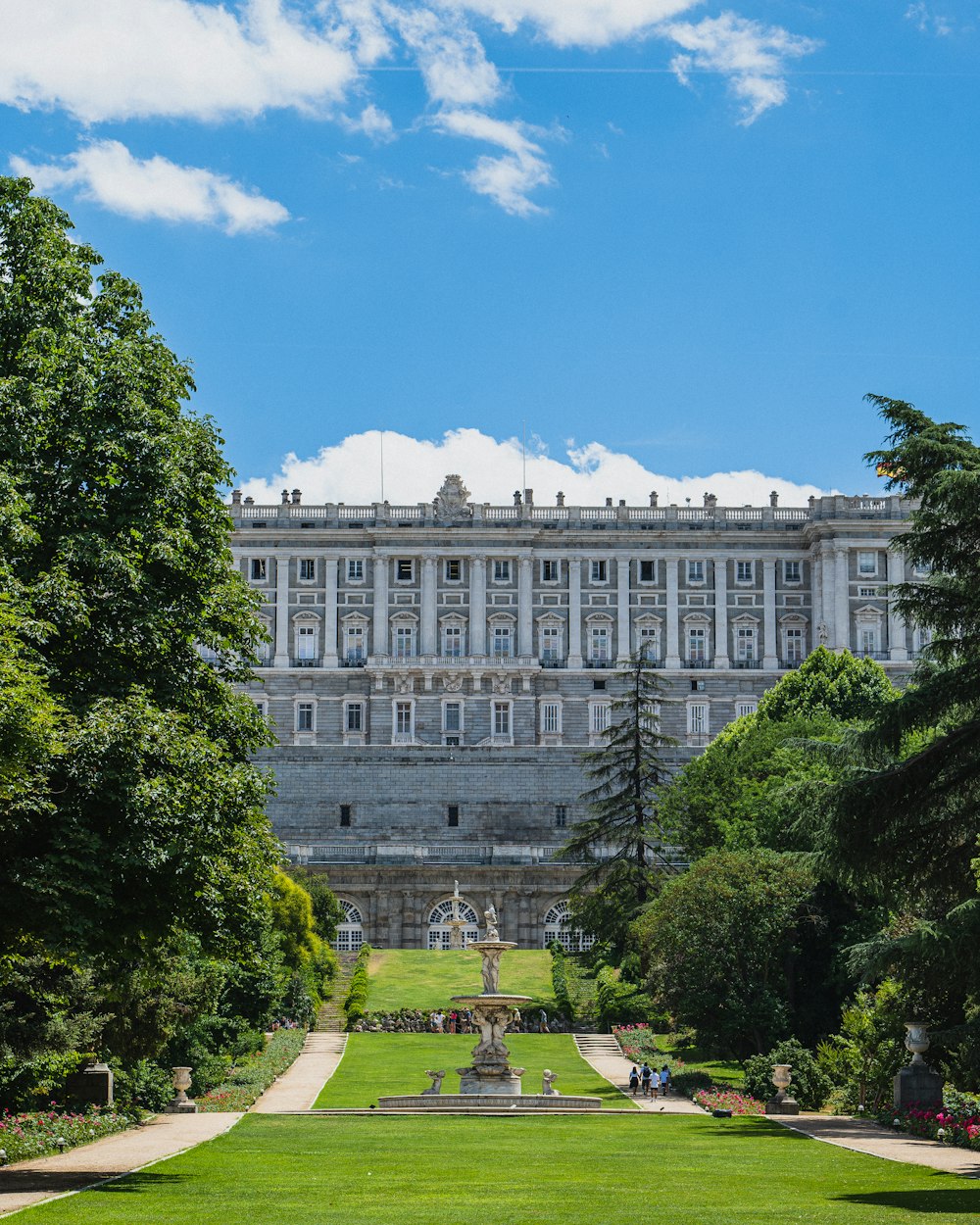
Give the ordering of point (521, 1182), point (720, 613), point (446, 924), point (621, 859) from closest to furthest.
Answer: point (521, 1182) → point (621, 859) → point (446, 924) → point (720, 613)

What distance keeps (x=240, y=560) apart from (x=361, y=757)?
80.7ft

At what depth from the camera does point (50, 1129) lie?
2630cm

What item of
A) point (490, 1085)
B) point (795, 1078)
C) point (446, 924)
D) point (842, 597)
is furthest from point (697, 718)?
point (795, 1078)

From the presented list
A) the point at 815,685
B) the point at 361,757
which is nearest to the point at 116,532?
the point at 815,685

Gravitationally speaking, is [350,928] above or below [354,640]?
below

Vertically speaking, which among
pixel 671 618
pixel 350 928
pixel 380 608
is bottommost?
pixel 350 928

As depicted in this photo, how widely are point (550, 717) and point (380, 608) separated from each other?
466 inches

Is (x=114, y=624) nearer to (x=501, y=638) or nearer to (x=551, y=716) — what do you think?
(x=551, y=716)

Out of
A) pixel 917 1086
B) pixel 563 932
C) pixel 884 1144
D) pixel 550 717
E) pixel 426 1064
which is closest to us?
pixel 884 1144

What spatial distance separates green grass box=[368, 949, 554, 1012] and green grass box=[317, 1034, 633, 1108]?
4754mm

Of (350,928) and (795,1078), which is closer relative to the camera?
(795,1078)

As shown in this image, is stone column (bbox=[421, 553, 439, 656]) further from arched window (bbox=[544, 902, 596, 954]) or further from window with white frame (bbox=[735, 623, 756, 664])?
arched window (bbox=[544, 902, 596, 954])

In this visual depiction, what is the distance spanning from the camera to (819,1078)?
3491 cm

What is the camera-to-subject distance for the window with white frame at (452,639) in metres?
106
